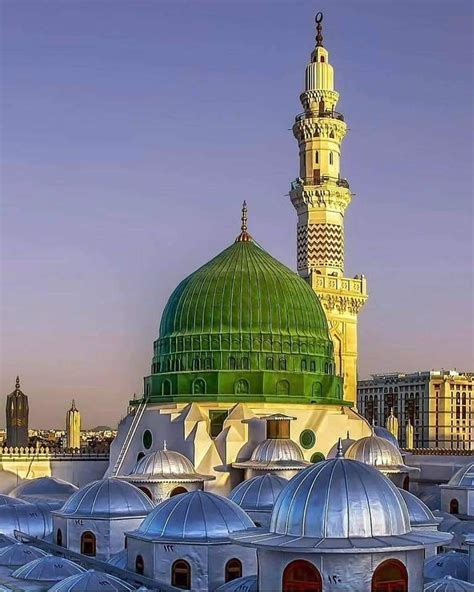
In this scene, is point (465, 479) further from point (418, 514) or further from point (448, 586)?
point (448, 586)

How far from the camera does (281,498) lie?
11.9m

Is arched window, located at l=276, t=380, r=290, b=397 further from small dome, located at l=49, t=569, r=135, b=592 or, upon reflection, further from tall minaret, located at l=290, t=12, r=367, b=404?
small dome, located at l=49, t=569, r=135, b=592

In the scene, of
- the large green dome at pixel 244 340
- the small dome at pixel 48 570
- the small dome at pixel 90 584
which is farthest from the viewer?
the large green dome at pixel 244 340

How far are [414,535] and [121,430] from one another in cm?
1745

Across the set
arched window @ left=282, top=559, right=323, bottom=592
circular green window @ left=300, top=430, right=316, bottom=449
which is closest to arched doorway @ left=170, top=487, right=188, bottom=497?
circular green window @ left=300, top=430, right=316, bottom=449

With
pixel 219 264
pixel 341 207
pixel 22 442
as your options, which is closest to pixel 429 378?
pixel 341 207

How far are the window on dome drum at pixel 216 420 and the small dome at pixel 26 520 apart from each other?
6071mm

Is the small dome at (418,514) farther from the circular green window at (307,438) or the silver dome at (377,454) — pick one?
the circular green window at (307,438)

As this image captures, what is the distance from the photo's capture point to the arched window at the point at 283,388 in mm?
27078

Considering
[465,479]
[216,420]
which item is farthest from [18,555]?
[465,479]

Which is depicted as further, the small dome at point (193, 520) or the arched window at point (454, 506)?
the arched window at point (454, 506)

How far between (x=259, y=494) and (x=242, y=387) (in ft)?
25.3

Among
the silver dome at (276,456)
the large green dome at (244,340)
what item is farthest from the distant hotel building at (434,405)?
the silver dome at (276,456)

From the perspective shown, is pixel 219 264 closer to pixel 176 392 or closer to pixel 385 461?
pixel 176 392
